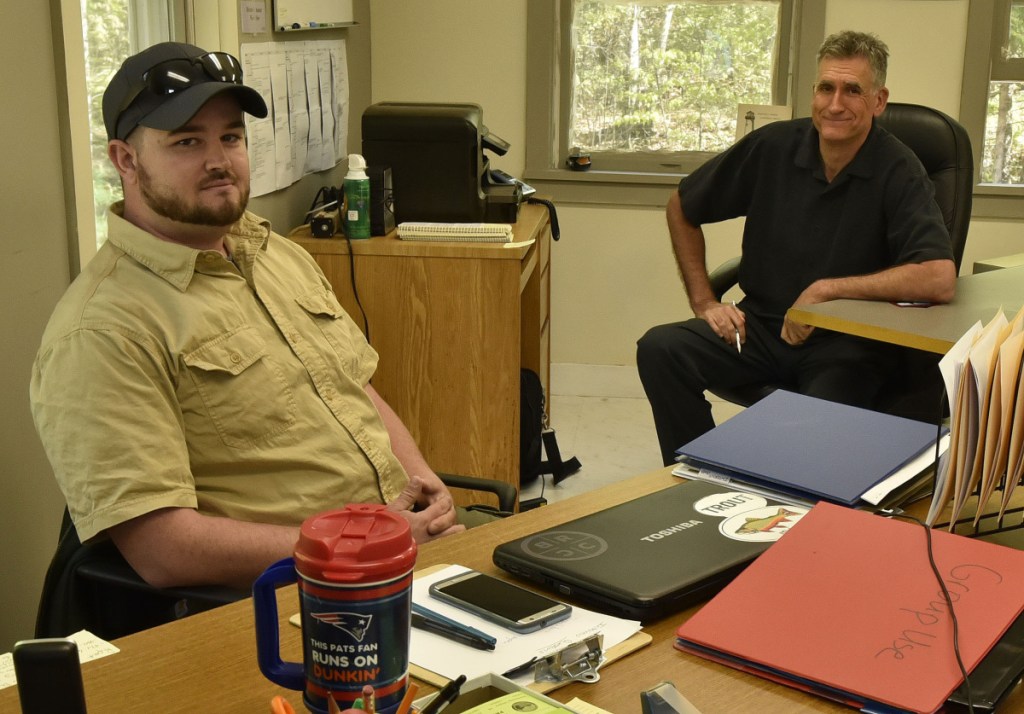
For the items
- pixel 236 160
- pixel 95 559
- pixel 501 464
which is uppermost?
pixel 236 160

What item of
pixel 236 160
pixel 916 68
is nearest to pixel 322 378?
pixel 236 160

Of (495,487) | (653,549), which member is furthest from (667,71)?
(653,549)

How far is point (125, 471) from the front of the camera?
145 cm

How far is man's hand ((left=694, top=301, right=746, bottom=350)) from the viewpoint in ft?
9.66

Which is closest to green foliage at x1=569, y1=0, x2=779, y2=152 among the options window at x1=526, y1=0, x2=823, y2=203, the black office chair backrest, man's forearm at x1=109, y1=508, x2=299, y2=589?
window at x1=526, y1=0, x2=823, y2=203

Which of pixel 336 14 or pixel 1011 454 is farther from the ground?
pixel 336 14

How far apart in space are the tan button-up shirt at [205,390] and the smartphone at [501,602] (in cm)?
54

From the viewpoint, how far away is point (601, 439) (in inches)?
155

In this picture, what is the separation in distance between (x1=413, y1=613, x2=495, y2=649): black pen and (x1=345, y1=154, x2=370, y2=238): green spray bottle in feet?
6.50

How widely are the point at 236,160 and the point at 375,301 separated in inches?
46.3

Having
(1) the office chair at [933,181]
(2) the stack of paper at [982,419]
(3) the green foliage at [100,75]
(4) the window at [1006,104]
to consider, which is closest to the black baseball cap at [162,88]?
(3) the green foliage at [100,75]

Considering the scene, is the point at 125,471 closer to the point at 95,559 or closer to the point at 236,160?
the point at 95,559

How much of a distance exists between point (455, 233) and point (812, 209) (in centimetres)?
93

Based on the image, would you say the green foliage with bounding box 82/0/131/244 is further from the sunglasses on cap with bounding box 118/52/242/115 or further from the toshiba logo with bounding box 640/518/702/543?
the toshiba logo with bounding box 640/518/702/543
